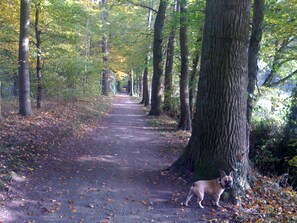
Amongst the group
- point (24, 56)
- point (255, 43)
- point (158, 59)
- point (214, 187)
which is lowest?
point (214, 187)

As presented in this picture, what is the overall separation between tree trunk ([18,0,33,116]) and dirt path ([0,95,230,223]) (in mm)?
3262

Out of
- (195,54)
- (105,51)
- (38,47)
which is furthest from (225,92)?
(105,51)

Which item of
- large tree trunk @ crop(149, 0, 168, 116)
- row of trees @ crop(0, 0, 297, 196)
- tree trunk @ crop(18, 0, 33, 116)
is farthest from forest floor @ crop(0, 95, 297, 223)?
large tree trunk @ crop(149, 0, 168, 116)

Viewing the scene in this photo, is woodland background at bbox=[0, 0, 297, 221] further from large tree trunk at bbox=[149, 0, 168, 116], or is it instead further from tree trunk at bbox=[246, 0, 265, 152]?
tree trunk at bbox=[246, 0, 265, 152]

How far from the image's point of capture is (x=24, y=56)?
13234 millimetres

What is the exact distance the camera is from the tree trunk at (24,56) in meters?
13.1

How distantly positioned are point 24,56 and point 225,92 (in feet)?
30.6

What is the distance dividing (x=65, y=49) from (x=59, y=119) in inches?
169

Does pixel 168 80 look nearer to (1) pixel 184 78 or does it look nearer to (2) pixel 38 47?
(1) pixel 184 78

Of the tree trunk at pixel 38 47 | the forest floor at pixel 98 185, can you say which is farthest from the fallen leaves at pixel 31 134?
the tree trunk at pixel 38 47

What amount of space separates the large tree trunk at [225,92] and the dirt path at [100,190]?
1069 millimetres

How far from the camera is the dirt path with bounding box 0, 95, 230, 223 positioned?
5.75 metres

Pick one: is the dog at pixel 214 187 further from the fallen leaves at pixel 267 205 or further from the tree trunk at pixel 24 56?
the tree trunk at pixel 24 56

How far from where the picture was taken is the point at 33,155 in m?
9.17
